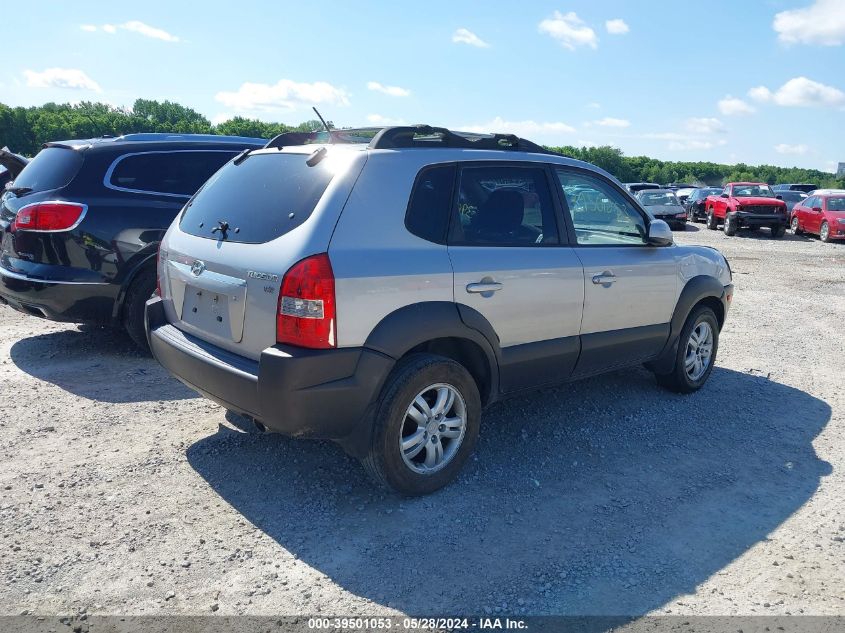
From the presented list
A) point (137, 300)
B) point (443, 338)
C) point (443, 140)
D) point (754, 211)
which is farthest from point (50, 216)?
point (754, 211)

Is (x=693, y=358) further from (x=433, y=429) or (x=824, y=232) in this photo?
(x=824, y=232)

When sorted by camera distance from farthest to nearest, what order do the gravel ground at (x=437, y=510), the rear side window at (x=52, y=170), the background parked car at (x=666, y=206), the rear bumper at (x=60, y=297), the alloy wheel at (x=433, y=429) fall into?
the background parked car at (x=666, y=206)
the rear side window at (x=52, y=170)
the rear bumper at (x=60, y=297)
the alloy wheel at (x=433, y=429)
the gravel ground at (x=437, y=510)

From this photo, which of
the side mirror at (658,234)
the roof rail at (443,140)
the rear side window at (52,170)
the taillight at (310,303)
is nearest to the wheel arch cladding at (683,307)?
the side mirror at (658,234)

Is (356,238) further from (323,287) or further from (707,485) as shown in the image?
(707,485)

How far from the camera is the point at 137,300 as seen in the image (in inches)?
235

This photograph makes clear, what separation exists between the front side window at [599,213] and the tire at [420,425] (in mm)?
1462

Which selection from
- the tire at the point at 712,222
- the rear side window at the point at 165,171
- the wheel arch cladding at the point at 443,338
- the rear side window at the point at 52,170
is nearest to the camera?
the wheel arch cladding at the point at 443,338

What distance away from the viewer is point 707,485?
13.6ft

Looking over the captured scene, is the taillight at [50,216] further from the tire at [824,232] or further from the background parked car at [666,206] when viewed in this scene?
the tire at [824,232]

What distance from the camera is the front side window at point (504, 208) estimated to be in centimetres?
400

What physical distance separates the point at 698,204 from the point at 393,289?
28.3 metres

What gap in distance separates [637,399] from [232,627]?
379cm

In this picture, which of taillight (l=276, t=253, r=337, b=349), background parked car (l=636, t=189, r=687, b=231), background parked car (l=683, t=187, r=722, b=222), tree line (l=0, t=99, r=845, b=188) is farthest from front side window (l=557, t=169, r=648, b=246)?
tree line (l=0, t=99, r=845, b=188)

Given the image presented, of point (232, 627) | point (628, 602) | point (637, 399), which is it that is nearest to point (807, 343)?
point (637, 399)
